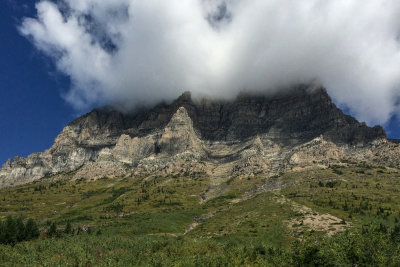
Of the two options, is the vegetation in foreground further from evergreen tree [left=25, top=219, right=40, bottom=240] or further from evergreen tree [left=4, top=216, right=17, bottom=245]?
evergreen tree [left=4, top=216, right=17, bottom=245]

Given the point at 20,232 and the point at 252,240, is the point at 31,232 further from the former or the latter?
the point at 252,240

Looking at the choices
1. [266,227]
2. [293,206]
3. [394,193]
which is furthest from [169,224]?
[394,193]

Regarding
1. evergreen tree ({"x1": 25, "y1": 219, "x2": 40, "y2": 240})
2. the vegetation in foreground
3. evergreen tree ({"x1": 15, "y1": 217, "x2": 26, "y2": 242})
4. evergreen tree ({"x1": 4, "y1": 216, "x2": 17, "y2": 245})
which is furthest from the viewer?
evergreen tree ({"x1": 25, "y1": 219, "x2": 40, "y2": 240})

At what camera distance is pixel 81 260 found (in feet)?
239

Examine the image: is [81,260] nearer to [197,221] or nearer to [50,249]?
[50,249]

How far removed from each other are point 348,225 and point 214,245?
224 feet

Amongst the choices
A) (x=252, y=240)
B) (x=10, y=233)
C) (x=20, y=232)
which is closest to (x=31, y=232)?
(x=20, y=232)

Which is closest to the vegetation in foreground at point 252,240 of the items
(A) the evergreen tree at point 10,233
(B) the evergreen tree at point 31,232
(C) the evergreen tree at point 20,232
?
(C) the evergreen tree at point 20,232

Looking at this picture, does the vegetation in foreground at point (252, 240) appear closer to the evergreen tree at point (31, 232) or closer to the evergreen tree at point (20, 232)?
the evergreen tree at point (20, 232)

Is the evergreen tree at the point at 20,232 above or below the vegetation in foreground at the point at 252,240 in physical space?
above

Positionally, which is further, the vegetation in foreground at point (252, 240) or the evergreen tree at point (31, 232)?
the evergreen tree at point (31, 232)

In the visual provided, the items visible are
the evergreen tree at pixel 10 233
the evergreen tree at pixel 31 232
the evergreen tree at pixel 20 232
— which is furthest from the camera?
the evergreen tree at pixel 31 232

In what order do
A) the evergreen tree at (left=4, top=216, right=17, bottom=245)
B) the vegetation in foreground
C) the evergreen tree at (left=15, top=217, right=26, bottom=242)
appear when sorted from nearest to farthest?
1. the vegetation in foreground
2. the evergreen tree at (left=4, top=216, right=17, bottom=245)
3. the evergreen tree at (left=15, top=217, right=26, bottom=242)

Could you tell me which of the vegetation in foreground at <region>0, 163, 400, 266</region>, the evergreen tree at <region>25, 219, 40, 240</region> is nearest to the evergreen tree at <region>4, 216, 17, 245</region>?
the vegetation in foreground at <region>0, 163, 400, 266</region>
